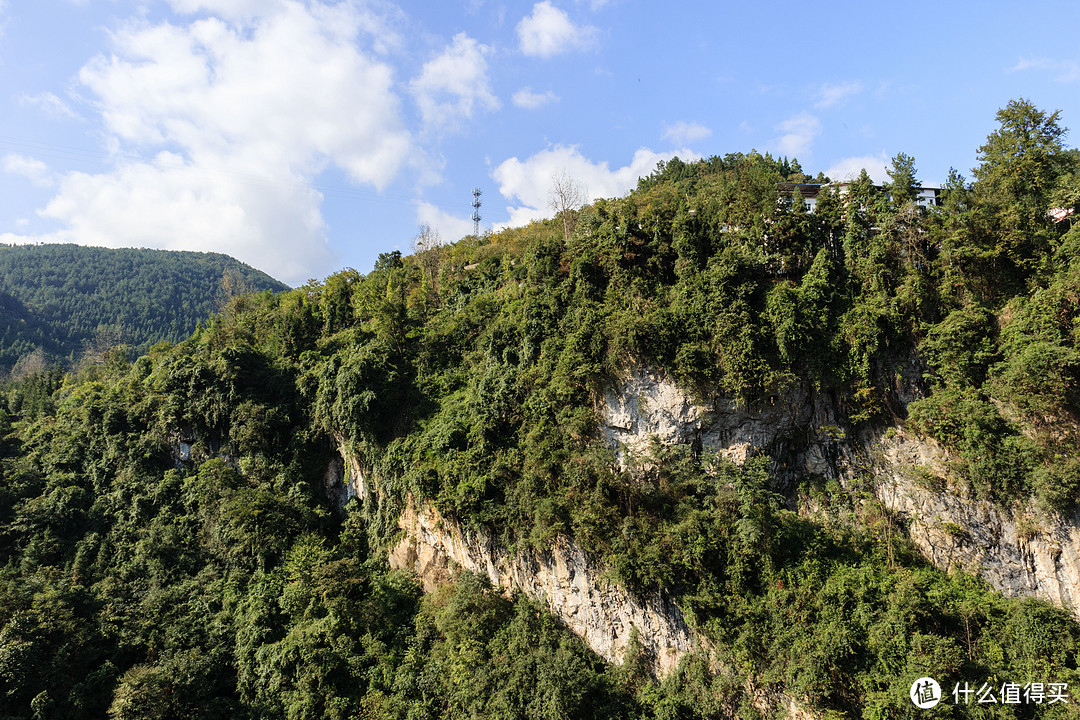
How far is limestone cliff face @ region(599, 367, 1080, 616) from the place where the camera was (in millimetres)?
14969

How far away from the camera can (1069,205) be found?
55.5 ft

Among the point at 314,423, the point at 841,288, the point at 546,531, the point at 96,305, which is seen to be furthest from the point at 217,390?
the point at 96,305

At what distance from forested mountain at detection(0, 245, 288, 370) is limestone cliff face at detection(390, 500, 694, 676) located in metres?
58.3

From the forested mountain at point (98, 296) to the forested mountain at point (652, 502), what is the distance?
51.7 meters

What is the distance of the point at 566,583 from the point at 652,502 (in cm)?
461

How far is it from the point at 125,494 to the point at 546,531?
2509 cm

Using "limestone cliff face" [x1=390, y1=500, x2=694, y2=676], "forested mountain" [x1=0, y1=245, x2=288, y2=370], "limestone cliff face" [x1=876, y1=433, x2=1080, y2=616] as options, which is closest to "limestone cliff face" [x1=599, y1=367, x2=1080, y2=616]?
"limestone cliff face" [x1=876, y1=433, x2=1080, y2=616]

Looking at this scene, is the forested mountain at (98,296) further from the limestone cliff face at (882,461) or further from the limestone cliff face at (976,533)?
the limestone cliff face at (976,533)

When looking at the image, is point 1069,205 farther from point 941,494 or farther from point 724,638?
point 724,638
